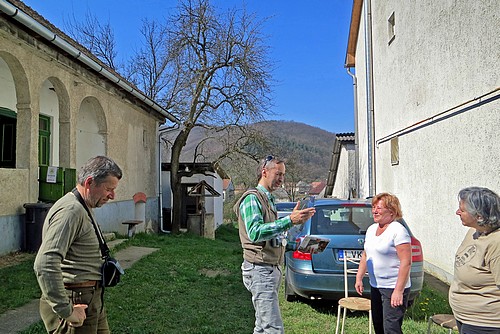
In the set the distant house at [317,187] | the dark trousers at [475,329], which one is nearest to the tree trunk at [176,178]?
the dark trousers at [475,329]

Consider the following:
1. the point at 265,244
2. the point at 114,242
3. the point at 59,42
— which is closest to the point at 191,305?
→ the point at 265,244

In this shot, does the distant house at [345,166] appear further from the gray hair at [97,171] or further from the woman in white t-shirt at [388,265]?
the gray hair at [97,171]

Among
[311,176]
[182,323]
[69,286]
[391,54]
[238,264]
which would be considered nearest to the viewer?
[69,286]

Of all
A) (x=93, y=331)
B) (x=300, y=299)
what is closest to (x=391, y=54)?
(x=300, y=299)

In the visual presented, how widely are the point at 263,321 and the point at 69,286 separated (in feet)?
4.32

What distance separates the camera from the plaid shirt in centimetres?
276

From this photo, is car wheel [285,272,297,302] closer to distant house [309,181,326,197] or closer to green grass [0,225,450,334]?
green grass [0,225,450,334]

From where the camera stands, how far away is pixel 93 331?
241 centimetres

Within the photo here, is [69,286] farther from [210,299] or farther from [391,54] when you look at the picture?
[391,54]

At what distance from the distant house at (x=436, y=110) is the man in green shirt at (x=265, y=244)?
3703mm

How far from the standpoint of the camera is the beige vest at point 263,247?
2924mm

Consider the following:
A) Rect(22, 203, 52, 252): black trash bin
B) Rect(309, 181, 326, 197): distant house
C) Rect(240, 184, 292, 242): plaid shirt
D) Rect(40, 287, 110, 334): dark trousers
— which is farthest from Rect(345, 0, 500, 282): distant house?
Rect(309, 181, 326, 197): distant house

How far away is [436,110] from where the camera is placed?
7.34 meters

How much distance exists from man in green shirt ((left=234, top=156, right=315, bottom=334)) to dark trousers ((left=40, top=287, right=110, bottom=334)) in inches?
41.1
